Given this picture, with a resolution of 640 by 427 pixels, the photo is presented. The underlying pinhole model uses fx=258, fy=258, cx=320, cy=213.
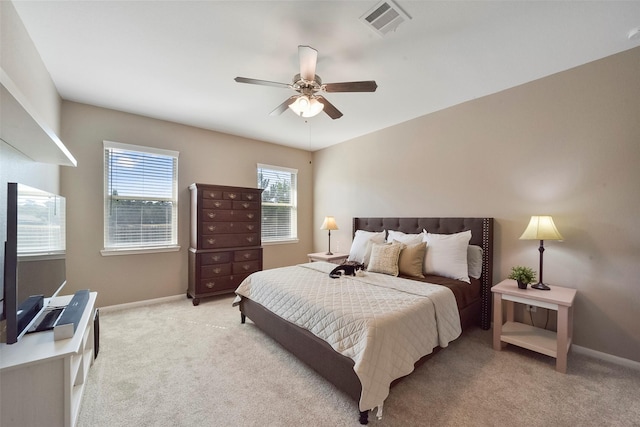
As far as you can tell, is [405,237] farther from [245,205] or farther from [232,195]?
[232,195]

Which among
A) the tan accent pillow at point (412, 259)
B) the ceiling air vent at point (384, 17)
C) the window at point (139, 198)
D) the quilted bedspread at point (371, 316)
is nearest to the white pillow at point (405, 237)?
the tan accent pillow at point (412, 259)

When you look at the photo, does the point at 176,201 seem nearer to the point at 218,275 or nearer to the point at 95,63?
the point at 218,275

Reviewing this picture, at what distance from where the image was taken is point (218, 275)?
3.85m

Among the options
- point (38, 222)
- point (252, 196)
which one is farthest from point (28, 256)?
point (252, 196)

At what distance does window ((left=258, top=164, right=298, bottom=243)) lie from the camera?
5.02 m

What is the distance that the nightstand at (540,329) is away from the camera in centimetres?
210

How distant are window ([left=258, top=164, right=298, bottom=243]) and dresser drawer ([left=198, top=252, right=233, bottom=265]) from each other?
1.10 metres

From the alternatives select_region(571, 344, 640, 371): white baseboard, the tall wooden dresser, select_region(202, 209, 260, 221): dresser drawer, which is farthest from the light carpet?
select_region(202, 209, 260, 221): dresser drawer

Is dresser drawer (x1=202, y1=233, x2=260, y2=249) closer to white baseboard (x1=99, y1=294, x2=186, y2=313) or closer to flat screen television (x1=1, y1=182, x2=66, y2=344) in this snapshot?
white baseboard (x1=99, y1=294, x2=186, y2=313)

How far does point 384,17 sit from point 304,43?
2.17ft

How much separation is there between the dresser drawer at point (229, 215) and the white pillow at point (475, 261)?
10.2ft

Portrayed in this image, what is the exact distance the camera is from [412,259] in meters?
2.96

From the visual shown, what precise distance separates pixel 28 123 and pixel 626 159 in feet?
14.0


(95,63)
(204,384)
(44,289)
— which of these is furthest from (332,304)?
(95,63)
